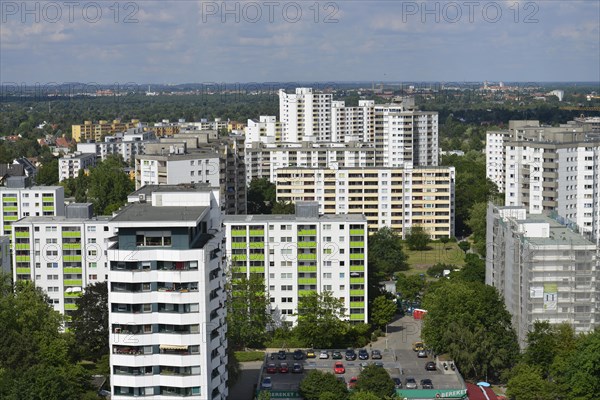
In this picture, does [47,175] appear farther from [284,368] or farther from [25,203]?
[284,368]

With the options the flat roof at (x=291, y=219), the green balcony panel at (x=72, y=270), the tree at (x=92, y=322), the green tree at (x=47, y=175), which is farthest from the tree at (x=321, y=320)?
the green tree at (x=47, y=175)

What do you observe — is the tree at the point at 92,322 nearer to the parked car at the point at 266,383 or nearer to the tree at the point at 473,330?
the parked car at the point at 266,383

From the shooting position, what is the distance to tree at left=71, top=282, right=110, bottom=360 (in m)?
25.7

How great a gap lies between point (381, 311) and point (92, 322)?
818cm

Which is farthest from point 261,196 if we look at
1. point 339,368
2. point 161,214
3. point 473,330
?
point 161,214

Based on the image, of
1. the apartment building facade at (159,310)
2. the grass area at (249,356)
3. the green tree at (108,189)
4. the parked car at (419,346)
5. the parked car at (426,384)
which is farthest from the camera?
the green tree at (108,189)

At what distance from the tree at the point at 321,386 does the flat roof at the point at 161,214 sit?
539cm

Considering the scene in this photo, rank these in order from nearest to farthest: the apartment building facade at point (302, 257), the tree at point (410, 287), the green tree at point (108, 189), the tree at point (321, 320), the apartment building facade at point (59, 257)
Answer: the tree at point (321, 320), the apartment building facade at point (302, 257), the apartment building facade at point (59, 257), the tree at point (410, 287), the green tree at point (108, 189)

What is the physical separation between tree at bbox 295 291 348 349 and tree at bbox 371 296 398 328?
4.44 feet

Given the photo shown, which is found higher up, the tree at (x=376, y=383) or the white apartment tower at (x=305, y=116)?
the white apartment tower at (x=305, y=116)

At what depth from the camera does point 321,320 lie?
2695 cm

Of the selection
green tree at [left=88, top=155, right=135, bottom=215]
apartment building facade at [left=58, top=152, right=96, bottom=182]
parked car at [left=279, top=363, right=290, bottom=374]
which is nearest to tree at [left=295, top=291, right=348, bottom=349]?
parked car at [left=279, top=363, right=290, bottom=374]

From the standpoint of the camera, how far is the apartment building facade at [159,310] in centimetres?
1697

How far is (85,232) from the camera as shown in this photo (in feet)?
94.8
